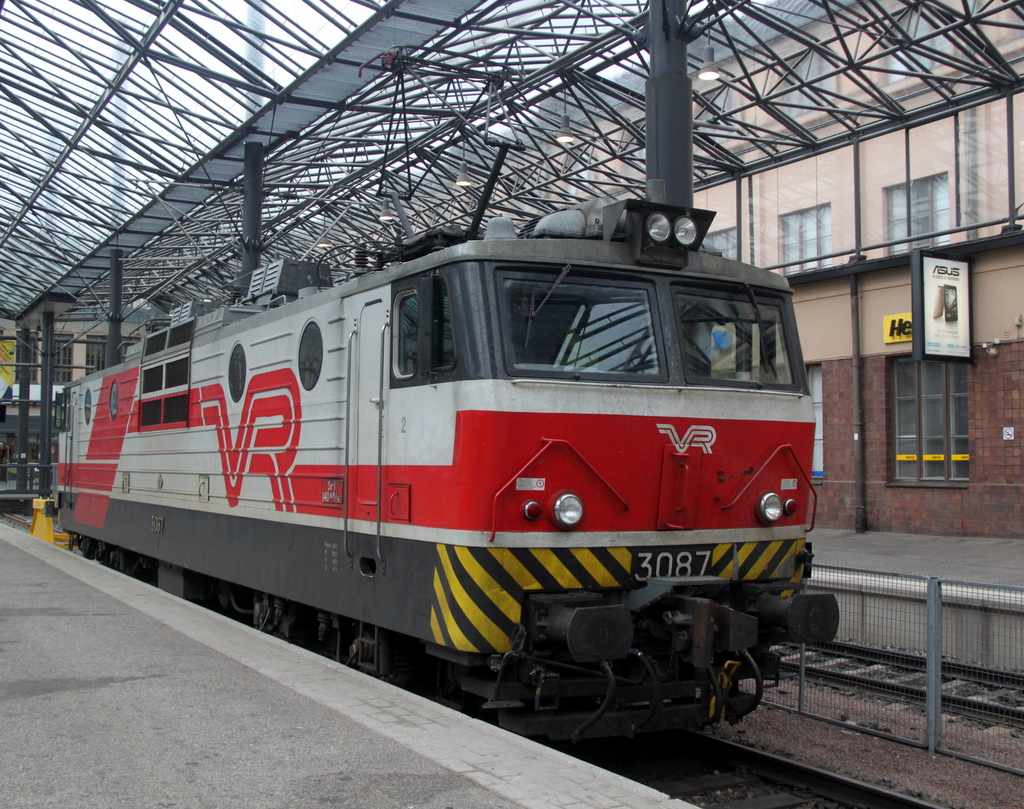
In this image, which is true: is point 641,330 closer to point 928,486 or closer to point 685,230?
point 685,230

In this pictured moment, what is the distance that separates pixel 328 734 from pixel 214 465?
5.02 meters

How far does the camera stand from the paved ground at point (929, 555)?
43.0 feet

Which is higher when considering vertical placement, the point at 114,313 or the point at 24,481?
the point at 114,313

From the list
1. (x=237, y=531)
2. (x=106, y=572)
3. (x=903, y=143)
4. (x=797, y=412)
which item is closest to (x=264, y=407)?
(x=237, y=531)

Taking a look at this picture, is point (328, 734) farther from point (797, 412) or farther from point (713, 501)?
point (797, 412)

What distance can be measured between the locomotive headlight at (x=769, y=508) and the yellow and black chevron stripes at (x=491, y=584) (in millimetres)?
1337

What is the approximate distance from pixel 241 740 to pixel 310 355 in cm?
330

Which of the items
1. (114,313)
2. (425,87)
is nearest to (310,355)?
(425,87)

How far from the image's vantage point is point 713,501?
6383 mm

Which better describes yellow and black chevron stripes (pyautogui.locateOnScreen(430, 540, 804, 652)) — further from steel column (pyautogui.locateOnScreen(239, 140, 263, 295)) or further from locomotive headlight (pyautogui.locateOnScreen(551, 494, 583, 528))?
steel column (pyautogui.locateOnScreen(239, 140, 263, 295))

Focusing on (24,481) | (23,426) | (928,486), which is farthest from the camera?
(23,426)

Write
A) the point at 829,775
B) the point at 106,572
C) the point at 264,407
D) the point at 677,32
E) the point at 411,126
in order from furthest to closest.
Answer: the point at 411,126 → the point at 106,572 → the point at 677,32 → the point at 264,407 → the point at 829,775

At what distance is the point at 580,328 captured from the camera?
6133mm

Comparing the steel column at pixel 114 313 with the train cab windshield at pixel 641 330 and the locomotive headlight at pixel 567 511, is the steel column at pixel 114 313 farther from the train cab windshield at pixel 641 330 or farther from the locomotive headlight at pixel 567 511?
the locomotive headlight at pixel 567 511
